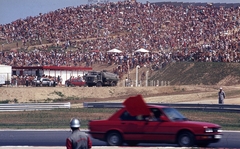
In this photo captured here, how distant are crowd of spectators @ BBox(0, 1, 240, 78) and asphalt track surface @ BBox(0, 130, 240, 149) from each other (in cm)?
3584

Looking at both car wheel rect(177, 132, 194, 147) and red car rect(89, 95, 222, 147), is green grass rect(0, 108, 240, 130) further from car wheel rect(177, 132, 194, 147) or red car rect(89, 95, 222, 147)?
car wheel rect(177, 132, 194, 147)

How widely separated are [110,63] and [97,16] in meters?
19.6

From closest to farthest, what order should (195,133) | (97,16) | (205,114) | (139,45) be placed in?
(195,133)
(205,114)
(139,45)
(97,16)

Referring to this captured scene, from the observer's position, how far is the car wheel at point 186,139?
17106 millimetres

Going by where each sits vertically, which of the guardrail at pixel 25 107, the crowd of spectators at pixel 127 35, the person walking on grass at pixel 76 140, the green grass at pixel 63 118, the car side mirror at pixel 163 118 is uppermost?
the crowd of spectators at pixel 127 35

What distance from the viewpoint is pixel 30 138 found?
67.5ft

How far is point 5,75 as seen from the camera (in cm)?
5741

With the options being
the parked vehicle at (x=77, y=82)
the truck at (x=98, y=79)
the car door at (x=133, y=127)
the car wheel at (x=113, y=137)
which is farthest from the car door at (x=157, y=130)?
the parked vehicle at (x=77, y=82)

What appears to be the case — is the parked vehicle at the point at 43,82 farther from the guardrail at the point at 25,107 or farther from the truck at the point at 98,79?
the guardrail at the point at 25,107

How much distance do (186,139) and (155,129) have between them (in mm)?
1008

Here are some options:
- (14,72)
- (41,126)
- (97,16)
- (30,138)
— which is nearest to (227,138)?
(30,138)

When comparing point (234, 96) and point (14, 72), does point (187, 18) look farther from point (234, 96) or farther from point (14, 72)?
point (234, 96)

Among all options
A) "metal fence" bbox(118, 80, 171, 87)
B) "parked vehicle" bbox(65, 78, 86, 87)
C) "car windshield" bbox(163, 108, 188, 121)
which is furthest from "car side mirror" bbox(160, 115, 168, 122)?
"parked vehicle" bbox(65, 78, 86, 87)

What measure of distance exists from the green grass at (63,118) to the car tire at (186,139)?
798 centimetres
